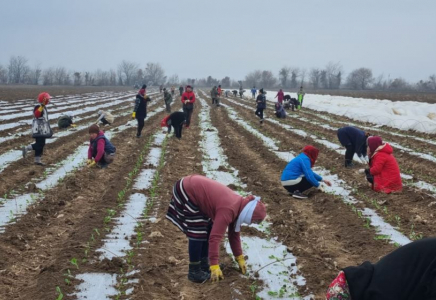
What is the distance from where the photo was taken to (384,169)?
775 centimetres

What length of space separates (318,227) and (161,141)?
872 centimetres

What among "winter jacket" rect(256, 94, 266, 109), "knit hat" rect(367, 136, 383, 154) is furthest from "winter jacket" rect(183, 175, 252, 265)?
"winter jacket" rect(256, 94, 266, 109)

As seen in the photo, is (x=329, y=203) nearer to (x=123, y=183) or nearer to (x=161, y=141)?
(x=123, y=183)

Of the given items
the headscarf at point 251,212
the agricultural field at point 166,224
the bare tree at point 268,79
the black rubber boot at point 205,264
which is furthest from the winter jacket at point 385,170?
the bare tree at point 268,79

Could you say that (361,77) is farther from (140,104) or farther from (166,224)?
(166,224)

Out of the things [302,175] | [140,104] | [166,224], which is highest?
[140,104]

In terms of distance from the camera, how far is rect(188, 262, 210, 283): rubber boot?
4429 millimetres

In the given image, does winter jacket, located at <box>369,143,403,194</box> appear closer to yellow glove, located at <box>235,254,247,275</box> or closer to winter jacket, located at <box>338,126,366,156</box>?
winter jacket, located at <box>338,126,366,156</box>

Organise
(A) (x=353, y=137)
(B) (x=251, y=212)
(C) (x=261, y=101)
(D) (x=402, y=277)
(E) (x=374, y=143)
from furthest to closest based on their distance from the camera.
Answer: (C) (x=261, y=101) → (A) (x=353, y=137) → (E) (x=374, y=143) → (B) (x=251, y=212) → (D) (x=402, y=277)

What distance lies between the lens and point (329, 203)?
7355mm

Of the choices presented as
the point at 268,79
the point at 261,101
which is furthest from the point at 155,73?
the point at 261,101

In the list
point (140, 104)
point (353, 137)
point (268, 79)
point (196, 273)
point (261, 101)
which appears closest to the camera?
point (196, 273)

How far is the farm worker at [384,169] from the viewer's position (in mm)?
7680

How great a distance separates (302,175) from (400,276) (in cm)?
562
